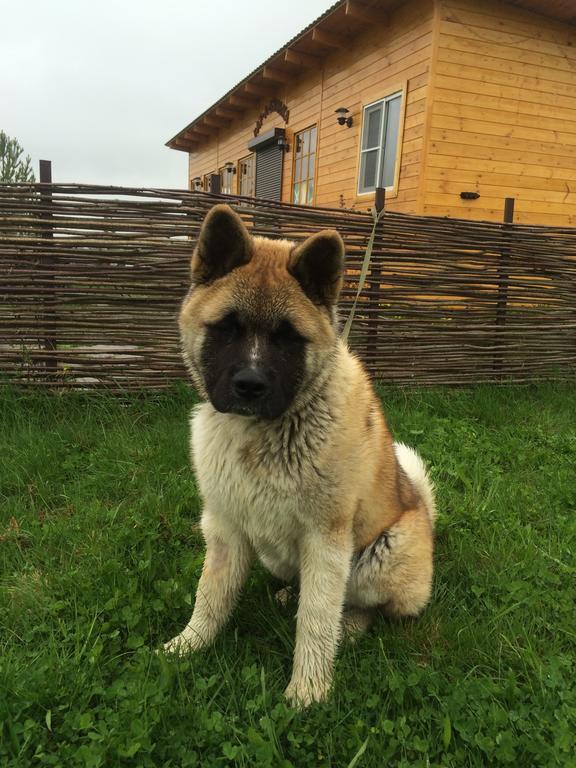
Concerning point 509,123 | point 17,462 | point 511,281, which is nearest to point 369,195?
point 509,123

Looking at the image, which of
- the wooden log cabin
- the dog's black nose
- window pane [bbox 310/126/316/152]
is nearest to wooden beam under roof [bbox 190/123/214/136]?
window pane [bbox 310/126/316/152]

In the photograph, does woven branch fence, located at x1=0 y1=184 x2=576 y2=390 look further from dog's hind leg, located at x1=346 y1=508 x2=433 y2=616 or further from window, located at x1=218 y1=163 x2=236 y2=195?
window, located at x1=218 y1=163 x2=236 y2=195

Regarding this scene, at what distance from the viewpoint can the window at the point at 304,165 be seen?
41.5 feet

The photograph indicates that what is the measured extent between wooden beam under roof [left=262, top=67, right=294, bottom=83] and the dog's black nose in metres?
13.3

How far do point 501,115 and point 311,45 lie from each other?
464cm

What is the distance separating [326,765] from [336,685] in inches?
13.3

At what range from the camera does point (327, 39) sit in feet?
34.3

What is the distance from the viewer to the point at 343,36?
1039 centimetres

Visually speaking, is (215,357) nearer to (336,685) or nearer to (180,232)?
(336,685)

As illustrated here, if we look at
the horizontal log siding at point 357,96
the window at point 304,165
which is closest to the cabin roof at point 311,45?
the horizontal log siding at point 357,96

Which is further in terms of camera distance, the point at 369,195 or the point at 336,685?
the point at 369,195

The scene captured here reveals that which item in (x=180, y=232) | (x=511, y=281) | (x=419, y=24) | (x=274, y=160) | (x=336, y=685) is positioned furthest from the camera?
(x=274, y=160)

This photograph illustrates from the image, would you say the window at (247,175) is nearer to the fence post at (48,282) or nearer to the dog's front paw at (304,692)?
the fence post at (48,282)

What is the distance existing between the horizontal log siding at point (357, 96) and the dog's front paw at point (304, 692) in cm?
850
